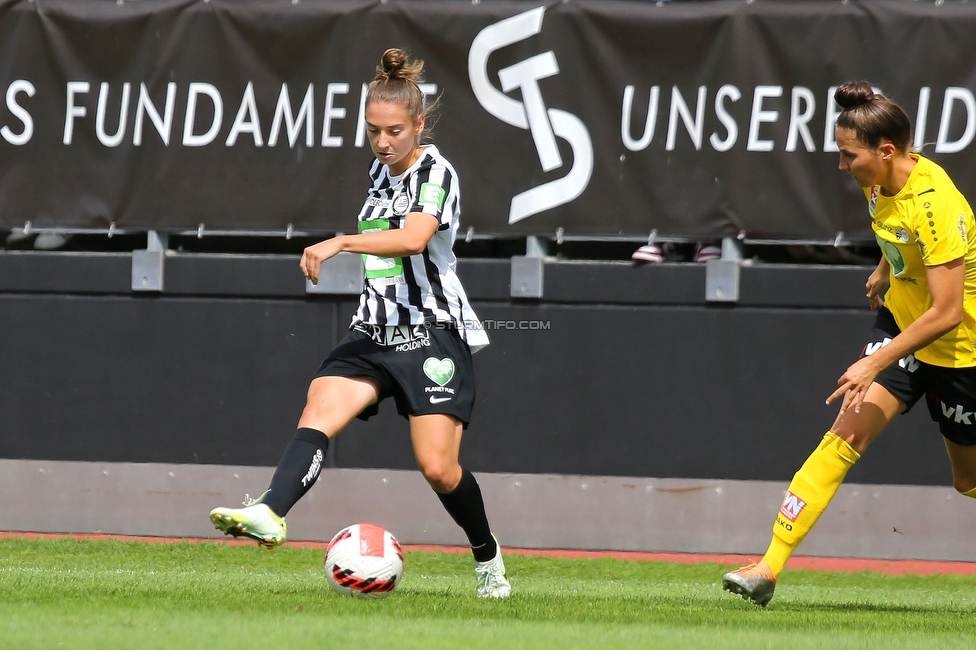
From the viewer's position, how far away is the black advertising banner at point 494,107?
29.0 ft

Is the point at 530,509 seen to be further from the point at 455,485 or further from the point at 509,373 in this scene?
the point at 455,485

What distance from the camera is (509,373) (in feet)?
30.4

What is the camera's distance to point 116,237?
983 cm

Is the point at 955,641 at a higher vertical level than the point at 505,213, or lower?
lower

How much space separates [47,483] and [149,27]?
11.1 feet

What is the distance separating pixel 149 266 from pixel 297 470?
191 inches

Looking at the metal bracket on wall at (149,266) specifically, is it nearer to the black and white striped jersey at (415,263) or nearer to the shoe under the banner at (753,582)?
the black and white striped jersey at (415,263)

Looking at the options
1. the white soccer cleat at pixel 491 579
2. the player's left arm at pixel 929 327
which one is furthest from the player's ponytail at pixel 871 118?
the white soccer cleat at pixel 491 579

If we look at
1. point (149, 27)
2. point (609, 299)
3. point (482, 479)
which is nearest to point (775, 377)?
point (609, 299)

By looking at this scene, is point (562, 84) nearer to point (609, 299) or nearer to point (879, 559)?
point (609, 299)

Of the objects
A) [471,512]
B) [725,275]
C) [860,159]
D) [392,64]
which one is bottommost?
[471,512]

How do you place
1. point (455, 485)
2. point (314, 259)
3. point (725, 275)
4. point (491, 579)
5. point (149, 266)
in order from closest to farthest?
point (314, 259)
point (455, 485)
point (491, 579)
point (725, 275)
point (149, 266)

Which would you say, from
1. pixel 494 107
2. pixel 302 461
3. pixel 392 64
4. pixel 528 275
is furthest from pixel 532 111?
pixel 302 461

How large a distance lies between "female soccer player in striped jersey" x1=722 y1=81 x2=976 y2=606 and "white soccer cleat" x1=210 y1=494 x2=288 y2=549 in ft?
6.04
